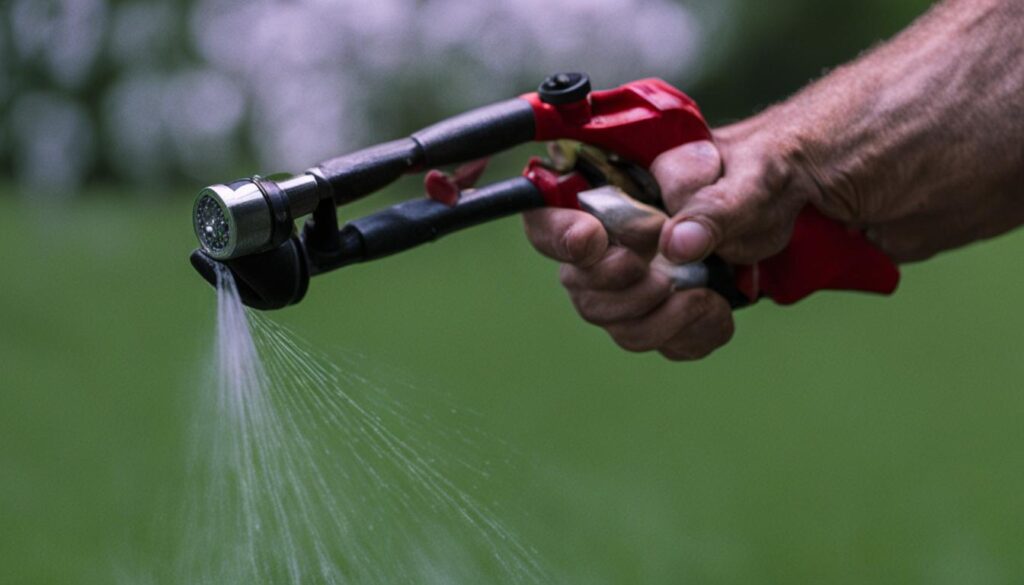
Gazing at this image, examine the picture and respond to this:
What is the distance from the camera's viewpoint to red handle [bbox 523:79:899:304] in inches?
73.4

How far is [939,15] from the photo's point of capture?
2051 mm

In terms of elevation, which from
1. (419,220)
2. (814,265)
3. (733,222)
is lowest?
(814,265)

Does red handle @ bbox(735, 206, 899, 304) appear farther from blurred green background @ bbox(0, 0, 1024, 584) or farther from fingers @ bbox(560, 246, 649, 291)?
blurred green background @ bbox(0, 0, 1024, 584)

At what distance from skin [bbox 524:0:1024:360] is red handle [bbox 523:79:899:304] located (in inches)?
0.9

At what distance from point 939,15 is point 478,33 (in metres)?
6.01

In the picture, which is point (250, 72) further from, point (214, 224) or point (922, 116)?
point (214, 224)

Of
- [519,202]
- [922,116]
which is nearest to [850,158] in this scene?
[922,116]

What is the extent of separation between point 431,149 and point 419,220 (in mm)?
79

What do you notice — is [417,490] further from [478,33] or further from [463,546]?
[478,33]

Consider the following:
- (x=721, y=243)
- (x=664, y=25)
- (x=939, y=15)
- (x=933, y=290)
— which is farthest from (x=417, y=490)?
(x=664, y=25)

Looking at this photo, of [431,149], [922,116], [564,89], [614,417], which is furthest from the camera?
[614,417]

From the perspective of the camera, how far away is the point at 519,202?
6.18 ft

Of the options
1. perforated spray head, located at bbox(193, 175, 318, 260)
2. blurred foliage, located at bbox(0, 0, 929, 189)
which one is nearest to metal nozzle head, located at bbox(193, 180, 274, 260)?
perforated spray head, located at bbox(193, 175, 318, 260)

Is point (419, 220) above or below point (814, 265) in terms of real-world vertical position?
above
